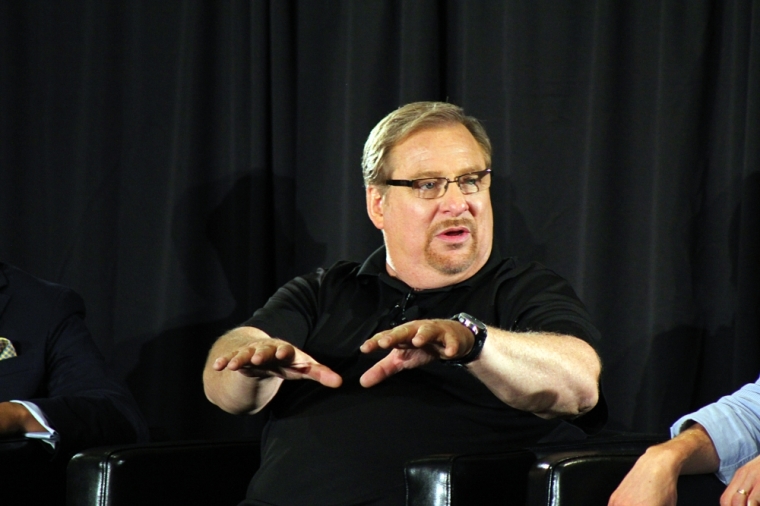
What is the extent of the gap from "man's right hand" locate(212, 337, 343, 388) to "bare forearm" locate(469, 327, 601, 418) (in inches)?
10.8

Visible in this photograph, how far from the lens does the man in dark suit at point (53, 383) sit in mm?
2037

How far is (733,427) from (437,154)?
87 cm

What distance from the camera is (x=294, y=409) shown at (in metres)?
2.08

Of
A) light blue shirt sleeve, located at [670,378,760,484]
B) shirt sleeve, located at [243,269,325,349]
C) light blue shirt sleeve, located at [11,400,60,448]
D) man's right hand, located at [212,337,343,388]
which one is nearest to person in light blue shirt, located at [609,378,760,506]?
light blue shirt sleeve, located at [670,378,760,484]

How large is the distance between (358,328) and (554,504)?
0.78 metres

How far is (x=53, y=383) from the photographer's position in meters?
2.37

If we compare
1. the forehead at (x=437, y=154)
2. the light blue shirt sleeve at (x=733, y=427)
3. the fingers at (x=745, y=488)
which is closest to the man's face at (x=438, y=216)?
the forehead at (x=437, y=154)

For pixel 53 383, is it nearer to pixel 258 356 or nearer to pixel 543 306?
pixel 258 356

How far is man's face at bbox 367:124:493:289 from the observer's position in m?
2.09

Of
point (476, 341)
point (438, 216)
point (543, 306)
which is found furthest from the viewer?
point (438, 216)

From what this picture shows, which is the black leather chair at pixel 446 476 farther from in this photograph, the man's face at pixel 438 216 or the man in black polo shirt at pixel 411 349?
the man's face at pixel 438 216

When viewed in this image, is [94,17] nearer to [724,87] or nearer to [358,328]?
[358,328]

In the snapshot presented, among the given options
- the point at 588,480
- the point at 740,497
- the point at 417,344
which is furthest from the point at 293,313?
the point at 740,497

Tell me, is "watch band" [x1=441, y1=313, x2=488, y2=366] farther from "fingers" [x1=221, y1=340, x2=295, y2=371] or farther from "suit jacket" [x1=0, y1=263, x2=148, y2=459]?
"suit jacket" [x1=0, y1=263, x2=148, y2=459]
